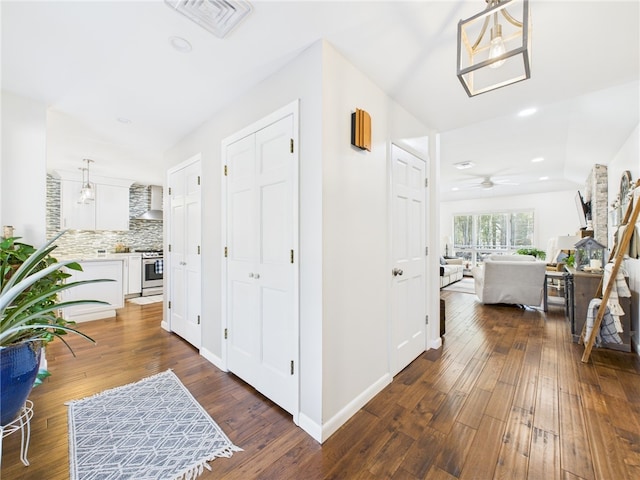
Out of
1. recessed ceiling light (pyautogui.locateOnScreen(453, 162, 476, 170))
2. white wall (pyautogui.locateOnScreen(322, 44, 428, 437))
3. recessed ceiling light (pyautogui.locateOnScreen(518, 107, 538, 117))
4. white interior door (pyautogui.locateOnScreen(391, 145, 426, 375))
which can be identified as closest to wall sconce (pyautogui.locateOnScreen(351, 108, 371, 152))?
white wall (pyautogui.locateOnScreen(322, 44, 428, 437))

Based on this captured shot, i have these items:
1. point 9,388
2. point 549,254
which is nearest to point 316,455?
point 9,388

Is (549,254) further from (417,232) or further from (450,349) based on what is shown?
(417,232)

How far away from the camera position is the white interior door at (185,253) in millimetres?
2969

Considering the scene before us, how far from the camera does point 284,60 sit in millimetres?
1851

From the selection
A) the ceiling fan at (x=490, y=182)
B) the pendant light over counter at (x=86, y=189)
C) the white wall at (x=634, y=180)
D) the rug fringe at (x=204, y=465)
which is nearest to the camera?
the rug fringe at (x=204, y=465)

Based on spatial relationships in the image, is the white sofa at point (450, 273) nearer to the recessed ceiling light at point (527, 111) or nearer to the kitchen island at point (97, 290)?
the recessed ceiling light at point (527, 111)

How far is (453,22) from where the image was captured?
1.53m

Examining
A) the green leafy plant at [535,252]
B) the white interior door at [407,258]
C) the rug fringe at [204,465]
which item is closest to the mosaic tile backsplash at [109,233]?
the rug fringe at [204,465]

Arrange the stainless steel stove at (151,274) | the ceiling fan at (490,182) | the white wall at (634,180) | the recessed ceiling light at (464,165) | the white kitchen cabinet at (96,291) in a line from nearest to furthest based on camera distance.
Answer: the white wall at (634,180)
the white kitchen cabinet at (96,291)
the recessed ceiling light at (464,165)
the stainless steel stove at (151,274)
the ceiling fan at (490,182)

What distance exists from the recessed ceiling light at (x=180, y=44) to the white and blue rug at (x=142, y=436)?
8.15 ft

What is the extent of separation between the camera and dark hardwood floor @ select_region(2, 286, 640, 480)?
1438mm

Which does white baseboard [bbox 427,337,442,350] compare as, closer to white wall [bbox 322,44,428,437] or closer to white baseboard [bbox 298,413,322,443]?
white wall [bbox 322,44,428,437]

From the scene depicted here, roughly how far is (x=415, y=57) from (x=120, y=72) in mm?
2186

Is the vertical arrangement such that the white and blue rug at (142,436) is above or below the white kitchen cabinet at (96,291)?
below
